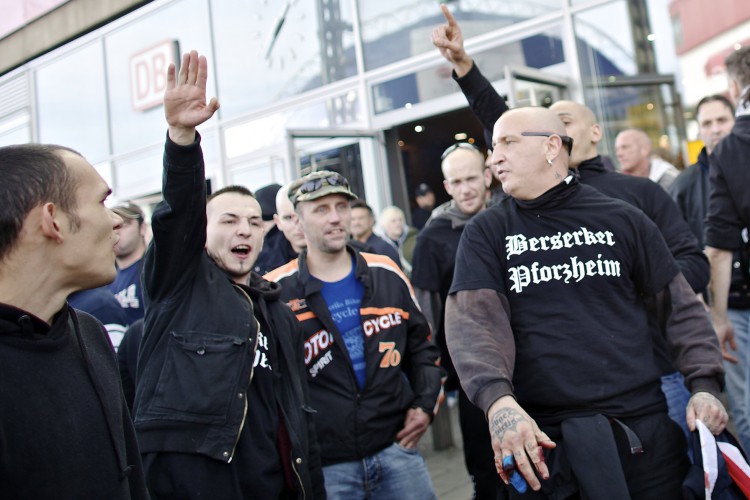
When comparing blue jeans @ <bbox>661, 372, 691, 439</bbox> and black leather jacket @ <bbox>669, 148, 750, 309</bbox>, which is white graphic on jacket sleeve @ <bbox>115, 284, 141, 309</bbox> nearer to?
blue jeans @ <bbox>661, 372, 691, 439</bbox>

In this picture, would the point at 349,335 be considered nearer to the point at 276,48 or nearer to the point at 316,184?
the point at 316,184

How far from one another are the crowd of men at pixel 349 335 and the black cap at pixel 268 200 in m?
1.62

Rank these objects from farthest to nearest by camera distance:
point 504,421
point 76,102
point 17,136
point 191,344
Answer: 1. point 17,136
2. point 76,102
3. point 191,344
4. point 504,421

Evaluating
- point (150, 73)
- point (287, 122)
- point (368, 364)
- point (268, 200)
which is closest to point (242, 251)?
point (368, 364)

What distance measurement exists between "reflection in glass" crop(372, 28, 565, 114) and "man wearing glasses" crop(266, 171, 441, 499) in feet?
17.9

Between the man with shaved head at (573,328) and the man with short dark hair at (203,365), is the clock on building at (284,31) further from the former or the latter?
the man with shaved head at (573,328)

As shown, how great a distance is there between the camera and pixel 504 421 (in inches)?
81.4

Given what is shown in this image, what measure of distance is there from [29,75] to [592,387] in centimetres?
1493

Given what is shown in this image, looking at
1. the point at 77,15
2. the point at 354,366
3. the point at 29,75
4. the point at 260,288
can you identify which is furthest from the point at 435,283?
the point at 29,75

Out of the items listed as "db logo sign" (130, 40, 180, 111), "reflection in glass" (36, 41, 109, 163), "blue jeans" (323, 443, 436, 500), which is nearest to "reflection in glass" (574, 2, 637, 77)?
"blue jeans" (323, 443, 436, 500)

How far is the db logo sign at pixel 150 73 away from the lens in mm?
11656

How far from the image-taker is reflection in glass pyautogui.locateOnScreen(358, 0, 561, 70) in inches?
339

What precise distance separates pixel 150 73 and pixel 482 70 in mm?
A: 6189

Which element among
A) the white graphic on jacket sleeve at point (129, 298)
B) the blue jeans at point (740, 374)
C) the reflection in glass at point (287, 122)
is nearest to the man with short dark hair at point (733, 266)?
the blue jeans at point (740, 374)
